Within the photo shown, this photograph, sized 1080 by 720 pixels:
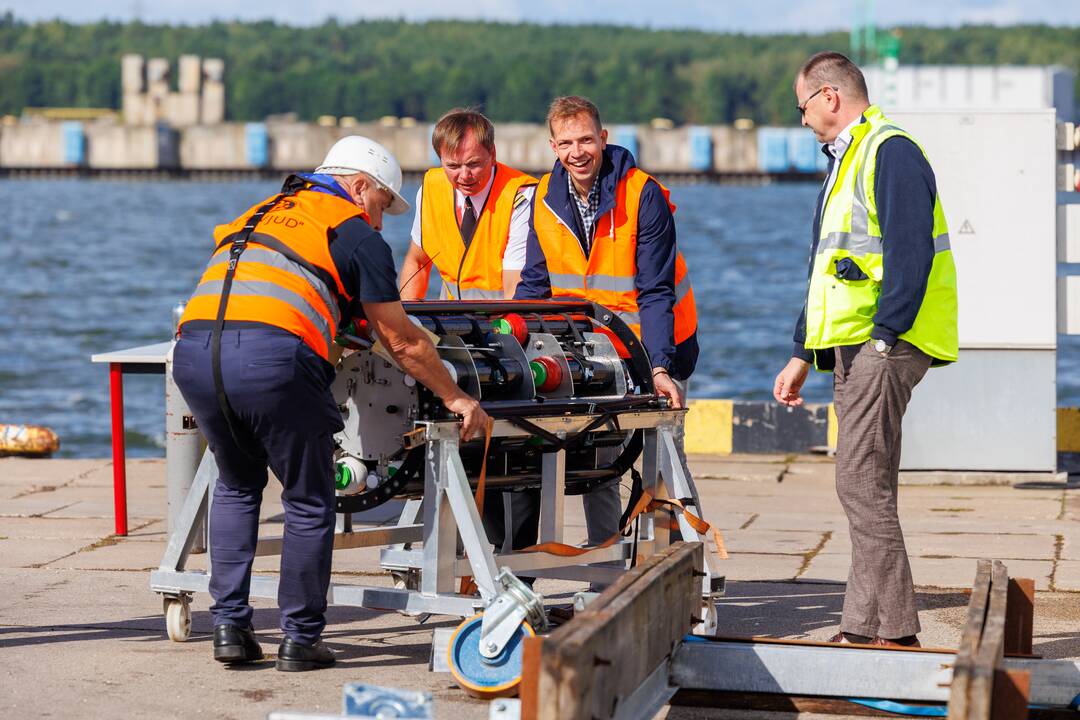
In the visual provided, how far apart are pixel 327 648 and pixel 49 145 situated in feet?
435

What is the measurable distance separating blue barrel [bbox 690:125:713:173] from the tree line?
3037 centimetres

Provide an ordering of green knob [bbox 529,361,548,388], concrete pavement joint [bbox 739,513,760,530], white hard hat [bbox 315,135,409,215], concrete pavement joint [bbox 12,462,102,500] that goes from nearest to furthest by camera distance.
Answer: white hard hat [bbox 315,135,409,215], green knob [bbox 529,361,548,388], concrete pavement joint [bbox 739,513,760,530], concrete pavement joint [bbox 12,462,102,500]

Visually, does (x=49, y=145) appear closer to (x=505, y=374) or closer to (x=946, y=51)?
(x=946, y=51)

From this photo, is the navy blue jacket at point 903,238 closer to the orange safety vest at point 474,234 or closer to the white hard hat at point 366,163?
the white hard hat at point 366,163

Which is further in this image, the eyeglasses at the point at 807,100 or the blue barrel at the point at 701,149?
the blue barrel at the point at 701,149

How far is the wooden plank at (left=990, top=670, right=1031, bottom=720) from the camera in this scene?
4.41m

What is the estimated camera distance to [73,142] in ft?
428

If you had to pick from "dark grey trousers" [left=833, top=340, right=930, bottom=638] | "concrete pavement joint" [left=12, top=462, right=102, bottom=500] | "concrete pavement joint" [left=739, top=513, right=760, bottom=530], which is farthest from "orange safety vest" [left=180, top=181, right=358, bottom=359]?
"concrete pavement joint" [left=12, top=462, right=102, bottom=500]

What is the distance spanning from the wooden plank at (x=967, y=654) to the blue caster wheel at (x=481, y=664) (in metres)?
1.29

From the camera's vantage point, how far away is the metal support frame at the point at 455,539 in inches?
220

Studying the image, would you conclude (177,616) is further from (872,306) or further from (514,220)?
(872,306)

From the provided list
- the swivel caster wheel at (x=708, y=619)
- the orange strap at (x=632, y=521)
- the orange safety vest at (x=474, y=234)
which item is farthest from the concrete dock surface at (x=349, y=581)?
the orange safety vest at (x=474, y=234)

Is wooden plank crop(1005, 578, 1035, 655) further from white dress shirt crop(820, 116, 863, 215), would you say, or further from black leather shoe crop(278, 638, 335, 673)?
black leather shoe crop(278, 638, 335, 673)

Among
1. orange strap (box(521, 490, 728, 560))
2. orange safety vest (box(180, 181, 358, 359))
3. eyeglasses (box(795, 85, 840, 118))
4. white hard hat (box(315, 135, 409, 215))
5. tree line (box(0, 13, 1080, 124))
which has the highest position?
tree line (box(0, 13, 1080, 124))
